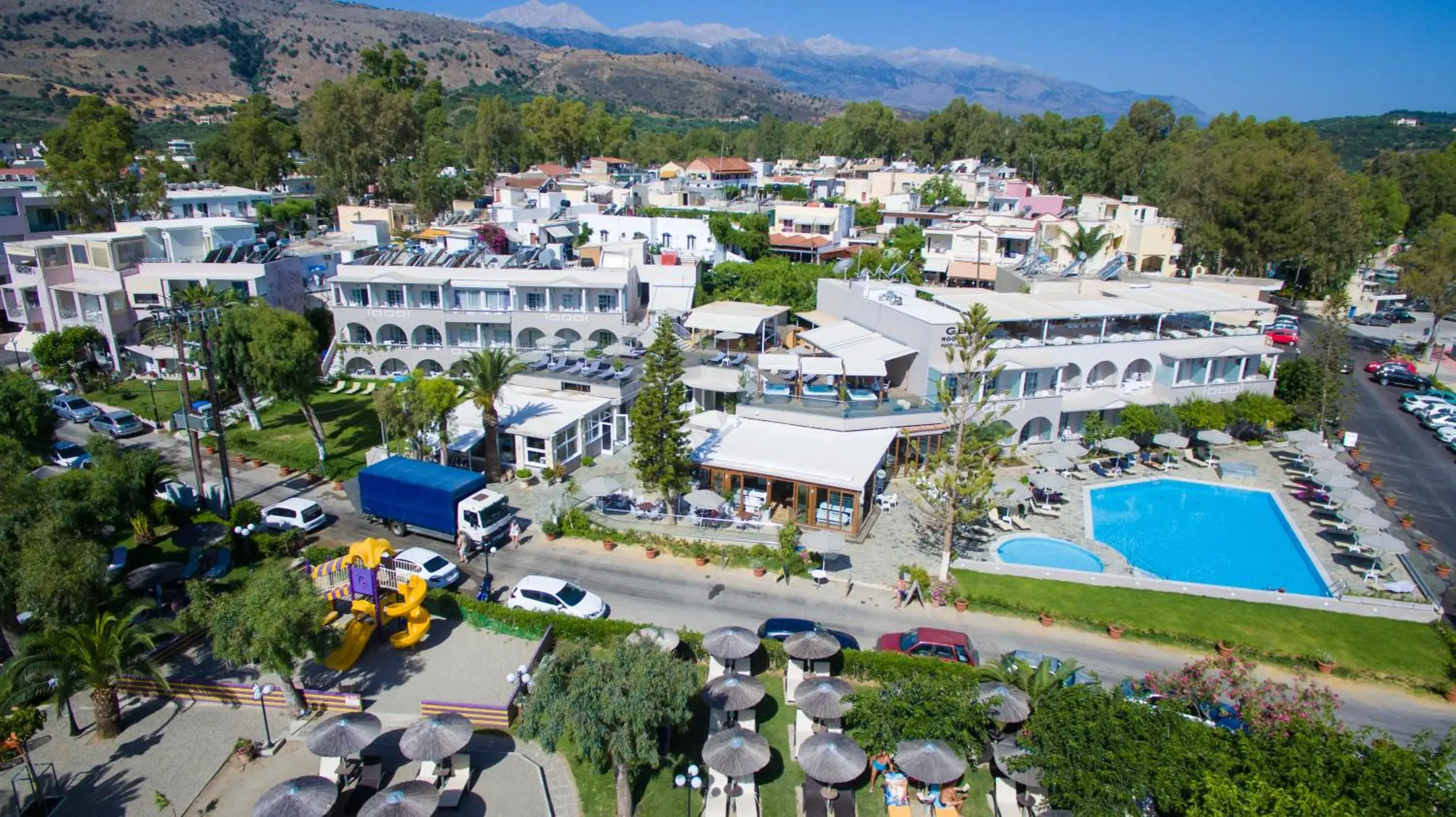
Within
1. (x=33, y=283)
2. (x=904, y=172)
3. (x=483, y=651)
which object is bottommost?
(x=483, y=651)

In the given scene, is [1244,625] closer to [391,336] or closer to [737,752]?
[737,752]

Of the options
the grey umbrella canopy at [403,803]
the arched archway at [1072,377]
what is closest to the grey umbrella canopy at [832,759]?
the grey umbrella canopy at [403,803]

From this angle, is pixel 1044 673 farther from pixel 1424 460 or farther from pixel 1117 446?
pixel 1424 460

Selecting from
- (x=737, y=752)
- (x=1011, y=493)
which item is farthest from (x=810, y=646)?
(x=1011, y=493)

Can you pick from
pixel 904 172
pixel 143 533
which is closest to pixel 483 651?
pixel 143 533

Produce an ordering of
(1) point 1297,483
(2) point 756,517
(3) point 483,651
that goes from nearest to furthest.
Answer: (3) point 483,651 → (2) point 756,517 → (1) point 1297,483

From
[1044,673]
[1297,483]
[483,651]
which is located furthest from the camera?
[1297,483]

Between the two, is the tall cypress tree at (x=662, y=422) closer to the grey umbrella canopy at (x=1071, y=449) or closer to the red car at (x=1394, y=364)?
the grey umbrella canopy at (x=1071, y=449)
